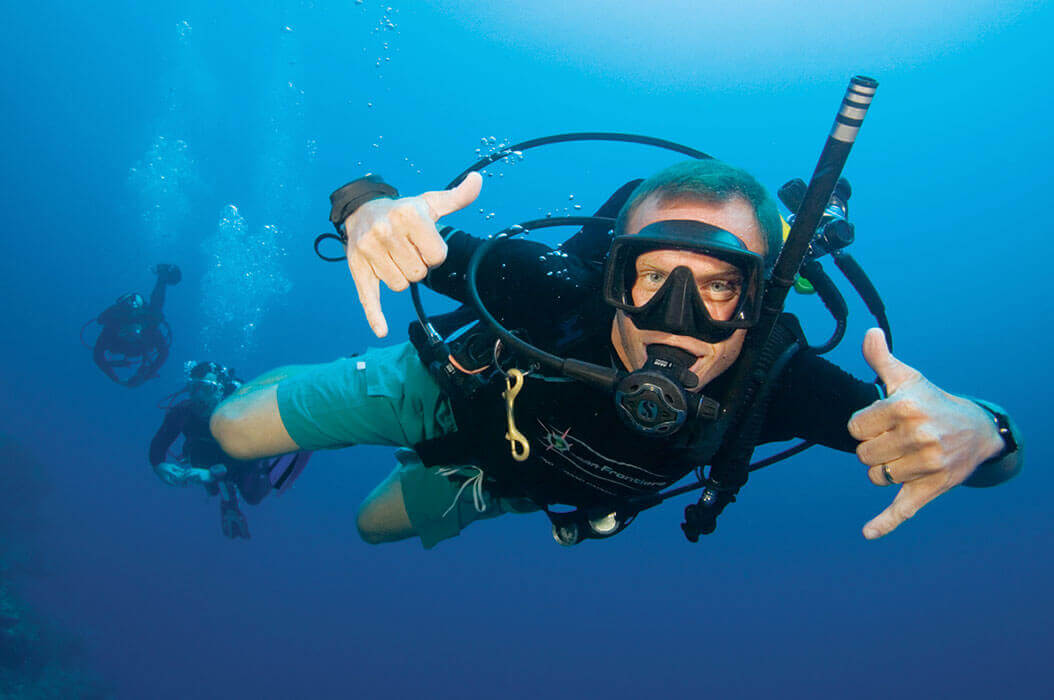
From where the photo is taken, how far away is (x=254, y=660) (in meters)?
21.2

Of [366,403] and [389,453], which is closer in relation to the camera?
[366,403]

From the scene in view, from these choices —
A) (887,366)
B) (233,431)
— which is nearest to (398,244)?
(887,366)

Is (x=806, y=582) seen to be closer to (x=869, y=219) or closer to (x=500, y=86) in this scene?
(x=869, y=219)

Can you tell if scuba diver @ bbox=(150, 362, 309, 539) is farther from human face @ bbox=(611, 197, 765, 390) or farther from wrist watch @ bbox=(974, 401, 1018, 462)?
wrist watch @ bbox=(974, 401, 1018, 462)

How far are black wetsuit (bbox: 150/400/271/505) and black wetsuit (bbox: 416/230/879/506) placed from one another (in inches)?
299

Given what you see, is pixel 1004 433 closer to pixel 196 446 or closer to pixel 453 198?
pixel 453 198

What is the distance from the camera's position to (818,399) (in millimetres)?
2676

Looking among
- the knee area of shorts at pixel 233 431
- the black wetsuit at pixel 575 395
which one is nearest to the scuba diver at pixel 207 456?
the knee area of shorts at pixel 233 431

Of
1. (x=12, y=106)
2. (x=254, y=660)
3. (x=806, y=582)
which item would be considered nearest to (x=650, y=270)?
(x=254, y=660)

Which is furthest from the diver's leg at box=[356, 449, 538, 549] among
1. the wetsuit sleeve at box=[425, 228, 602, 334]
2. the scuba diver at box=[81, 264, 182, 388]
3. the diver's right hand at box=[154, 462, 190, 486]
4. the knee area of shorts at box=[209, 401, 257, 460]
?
the scuba diver at box=[81, 264, 182, 388]

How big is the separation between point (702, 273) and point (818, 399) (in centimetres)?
113

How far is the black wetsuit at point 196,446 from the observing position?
28.4ft

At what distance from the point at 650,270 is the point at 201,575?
2991 centimetres

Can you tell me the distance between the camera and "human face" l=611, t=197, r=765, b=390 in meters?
2.19
